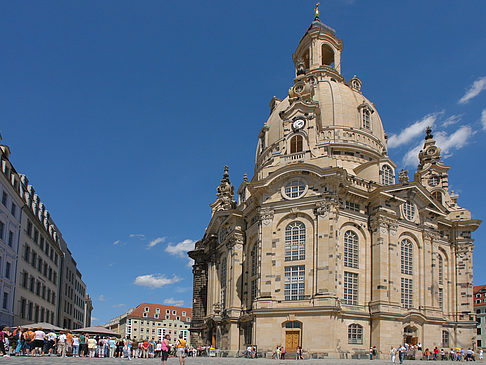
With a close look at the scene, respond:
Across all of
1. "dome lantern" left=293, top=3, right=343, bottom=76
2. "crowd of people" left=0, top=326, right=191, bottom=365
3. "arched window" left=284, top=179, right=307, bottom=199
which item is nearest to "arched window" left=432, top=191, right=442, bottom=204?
"dome lantern" left=293, top=3, right=343, bottom=76

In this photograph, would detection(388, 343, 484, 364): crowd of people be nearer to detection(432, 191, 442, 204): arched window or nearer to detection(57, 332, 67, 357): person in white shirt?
detection(432, 191, 442, 204): arched window

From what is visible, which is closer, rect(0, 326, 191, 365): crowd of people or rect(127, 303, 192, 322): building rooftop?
rect(0, 326, 191, 365): crowd of people

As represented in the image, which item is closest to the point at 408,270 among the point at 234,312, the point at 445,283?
the point at 445,283

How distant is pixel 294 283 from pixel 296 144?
51.1 feet

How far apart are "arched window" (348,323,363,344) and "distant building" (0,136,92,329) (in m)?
31.0

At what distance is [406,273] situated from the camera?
52562 mm

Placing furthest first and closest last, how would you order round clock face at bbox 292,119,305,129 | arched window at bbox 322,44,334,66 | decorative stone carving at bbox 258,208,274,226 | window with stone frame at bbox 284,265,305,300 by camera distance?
arched window at bbox 322,44,334,66, round clock face at bbox 292,119,305,129, decorative stone carving at bbox 258,208,274,226, window with stone frame at bbox 284,265,305,300

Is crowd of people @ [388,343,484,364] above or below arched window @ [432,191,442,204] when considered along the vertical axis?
below

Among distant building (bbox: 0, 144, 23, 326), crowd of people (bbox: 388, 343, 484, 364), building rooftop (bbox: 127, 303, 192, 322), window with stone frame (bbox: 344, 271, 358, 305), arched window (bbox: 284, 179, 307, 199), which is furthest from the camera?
building rooftop (bbox: 127, 303, 192, 322)

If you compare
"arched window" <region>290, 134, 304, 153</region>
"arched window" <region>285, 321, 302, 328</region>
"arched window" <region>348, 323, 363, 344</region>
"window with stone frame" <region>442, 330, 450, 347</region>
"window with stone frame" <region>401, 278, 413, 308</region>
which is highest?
"arched window" <region>290, 134, 304, 153</region>

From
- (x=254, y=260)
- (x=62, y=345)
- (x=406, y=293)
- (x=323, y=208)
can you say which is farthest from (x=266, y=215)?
(x=62, y=345)

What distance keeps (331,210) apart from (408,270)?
39.4 ft

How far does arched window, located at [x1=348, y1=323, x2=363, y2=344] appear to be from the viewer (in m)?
47.3

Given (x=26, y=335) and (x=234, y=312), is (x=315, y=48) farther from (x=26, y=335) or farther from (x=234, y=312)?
(x=26, y=335)
